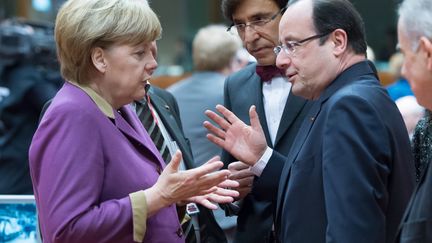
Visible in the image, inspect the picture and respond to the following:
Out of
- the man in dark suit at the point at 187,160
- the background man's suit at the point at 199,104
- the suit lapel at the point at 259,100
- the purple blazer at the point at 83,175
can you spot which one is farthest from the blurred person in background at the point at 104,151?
the background man's suit at the point at 199,104

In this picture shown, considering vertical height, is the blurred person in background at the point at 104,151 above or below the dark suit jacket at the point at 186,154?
above

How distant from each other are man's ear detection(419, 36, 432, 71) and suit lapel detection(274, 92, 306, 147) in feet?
3.52

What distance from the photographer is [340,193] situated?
7.87 ft

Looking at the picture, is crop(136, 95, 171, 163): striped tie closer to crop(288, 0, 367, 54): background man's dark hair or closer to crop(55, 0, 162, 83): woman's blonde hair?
crop(55, 0, 162, 83): woman's blonde hair

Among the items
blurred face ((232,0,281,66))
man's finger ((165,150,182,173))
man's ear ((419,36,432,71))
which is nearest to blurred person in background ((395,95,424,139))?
blurred face ((232,0,281,66))

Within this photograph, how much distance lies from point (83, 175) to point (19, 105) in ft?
9.86

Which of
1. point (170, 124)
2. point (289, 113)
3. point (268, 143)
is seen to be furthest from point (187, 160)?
point (289, 113)

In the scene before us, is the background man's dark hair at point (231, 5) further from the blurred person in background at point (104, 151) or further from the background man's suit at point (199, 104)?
the background man's suit at point (199, 104)

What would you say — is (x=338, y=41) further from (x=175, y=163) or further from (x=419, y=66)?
(x=175, y=163)

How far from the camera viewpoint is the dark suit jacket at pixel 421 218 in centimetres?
211

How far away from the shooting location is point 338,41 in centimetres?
264

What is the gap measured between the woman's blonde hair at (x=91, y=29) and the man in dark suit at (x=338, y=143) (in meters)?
0.49

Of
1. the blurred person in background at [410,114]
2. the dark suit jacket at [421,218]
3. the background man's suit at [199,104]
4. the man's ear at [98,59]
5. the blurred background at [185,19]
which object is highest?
the man's ear at [98,59]

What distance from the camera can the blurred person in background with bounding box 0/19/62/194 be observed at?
525 cm
